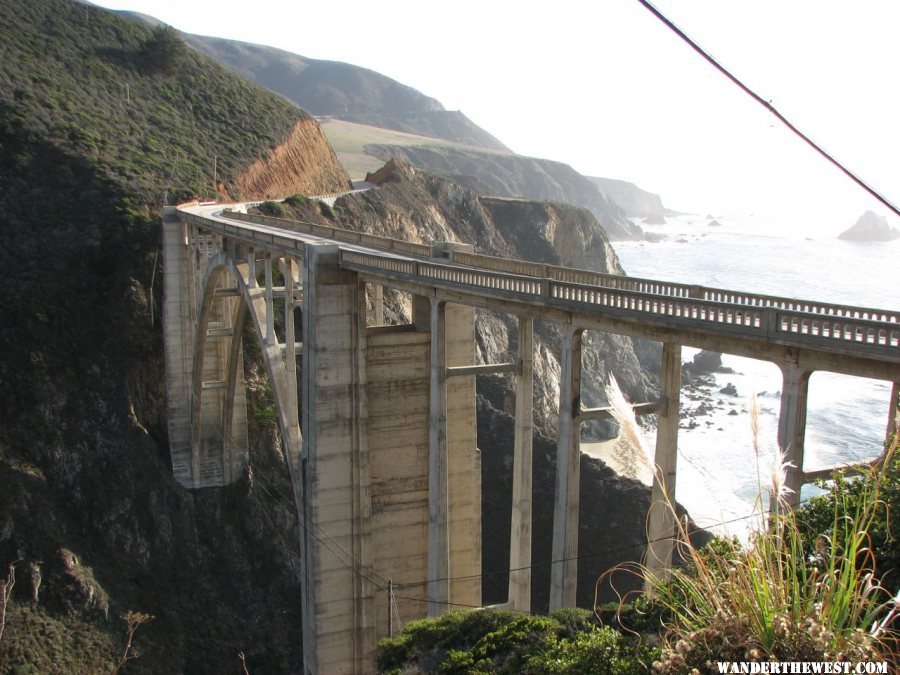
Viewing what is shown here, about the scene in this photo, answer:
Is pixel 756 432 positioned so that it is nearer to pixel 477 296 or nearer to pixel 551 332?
pixel 477 296

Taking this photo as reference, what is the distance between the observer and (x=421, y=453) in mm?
22547

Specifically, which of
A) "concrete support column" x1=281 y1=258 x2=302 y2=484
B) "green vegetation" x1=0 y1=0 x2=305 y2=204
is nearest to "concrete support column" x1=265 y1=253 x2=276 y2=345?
"concrete support column" x1=281 y1=258 x2=302 y2=484

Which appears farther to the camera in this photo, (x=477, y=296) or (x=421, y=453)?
(x=421, y=453)

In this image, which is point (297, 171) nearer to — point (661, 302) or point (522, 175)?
point (661, 302)

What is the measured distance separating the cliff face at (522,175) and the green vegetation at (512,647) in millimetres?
141224

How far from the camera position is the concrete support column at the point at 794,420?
1046 centimetres

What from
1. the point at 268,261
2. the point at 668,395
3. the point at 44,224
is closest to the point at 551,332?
the point at 44,224

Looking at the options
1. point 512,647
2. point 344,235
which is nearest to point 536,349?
point 344,235

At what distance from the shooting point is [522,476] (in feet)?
56.1

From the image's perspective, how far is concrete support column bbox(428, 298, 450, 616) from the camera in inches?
704

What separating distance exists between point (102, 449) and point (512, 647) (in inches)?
1137

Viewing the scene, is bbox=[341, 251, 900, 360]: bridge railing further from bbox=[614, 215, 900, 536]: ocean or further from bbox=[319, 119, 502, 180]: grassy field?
bbox=[319, 119, 502, 180]: grassy field

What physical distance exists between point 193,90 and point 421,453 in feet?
170

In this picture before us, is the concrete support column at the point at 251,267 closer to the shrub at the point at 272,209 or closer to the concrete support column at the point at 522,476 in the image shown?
the concrete support column at the point at 522,476
